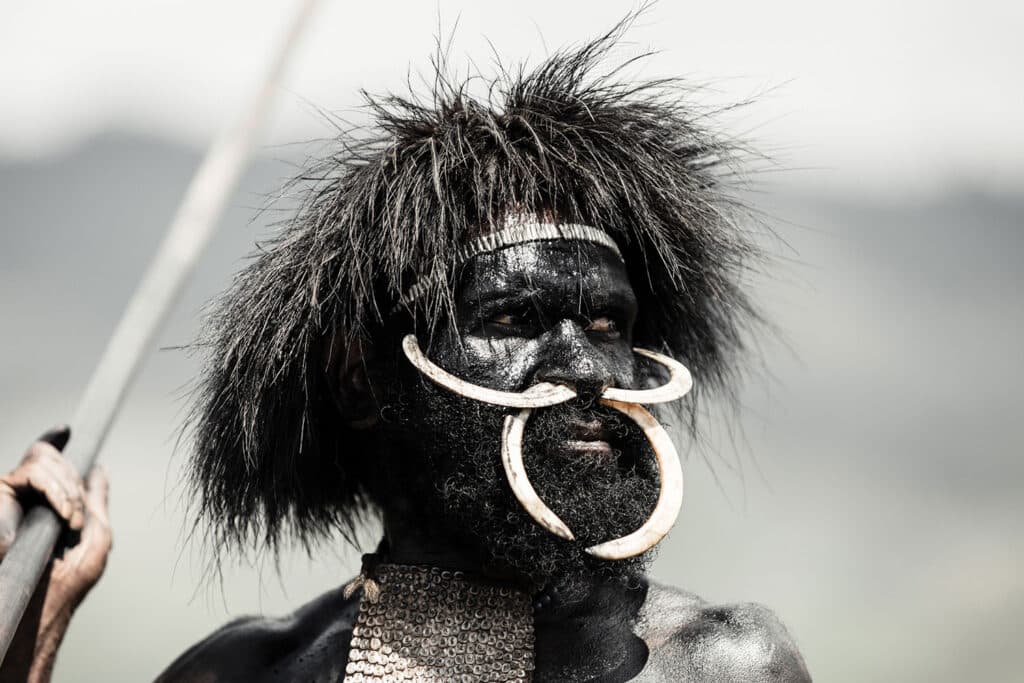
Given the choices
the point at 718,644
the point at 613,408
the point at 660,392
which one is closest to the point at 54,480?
the point at 613,408

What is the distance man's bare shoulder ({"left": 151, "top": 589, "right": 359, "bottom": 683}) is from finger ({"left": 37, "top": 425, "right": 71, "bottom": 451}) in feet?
1.94

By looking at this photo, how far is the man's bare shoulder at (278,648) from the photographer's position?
314 centimetres

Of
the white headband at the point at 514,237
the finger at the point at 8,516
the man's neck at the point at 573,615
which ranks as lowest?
the man's neck at the point at 573,615

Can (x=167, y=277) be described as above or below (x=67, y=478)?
above

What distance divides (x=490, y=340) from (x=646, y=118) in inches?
26.7

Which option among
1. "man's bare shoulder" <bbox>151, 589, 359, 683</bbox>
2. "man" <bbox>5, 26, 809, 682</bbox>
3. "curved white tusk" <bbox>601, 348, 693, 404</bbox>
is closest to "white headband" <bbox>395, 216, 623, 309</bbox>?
"man" <bbox>5, 26, 809, 682</bbox>

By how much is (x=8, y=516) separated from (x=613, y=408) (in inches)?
52.2

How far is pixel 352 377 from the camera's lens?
123 inches

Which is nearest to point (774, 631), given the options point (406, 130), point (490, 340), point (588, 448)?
point (588, 448)

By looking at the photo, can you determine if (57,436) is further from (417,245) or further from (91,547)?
(417,245)

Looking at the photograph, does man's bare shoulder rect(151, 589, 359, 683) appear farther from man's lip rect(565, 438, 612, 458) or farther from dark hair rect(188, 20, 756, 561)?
man's lip rect(565, 438, 612, 458)

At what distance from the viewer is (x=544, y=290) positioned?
9.35ft

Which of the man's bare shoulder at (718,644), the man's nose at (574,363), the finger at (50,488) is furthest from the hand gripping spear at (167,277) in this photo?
the man's bare shoulder at (718,644)

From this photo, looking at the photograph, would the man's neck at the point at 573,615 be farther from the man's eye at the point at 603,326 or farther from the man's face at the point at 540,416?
the man's eye at the point at 603,326
